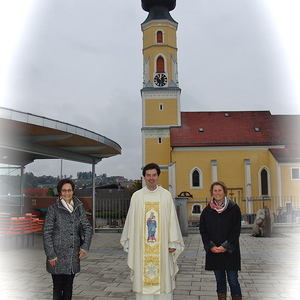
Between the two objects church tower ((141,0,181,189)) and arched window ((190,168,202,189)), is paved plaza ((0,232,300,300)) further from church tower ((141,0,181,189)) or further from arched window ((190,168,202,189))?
church tower ((141,0,181,189))

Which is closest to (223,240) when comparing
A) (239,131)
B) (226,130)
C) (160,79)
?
(226,130)

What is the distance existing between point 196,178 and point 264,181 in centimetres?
662

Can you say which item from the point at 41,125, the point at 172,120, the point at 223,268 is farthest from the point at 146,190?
the point at 172,120

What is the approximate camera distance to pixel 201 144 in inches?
1428

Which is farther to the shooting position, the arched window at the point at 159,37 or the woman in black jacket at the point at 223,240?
the arched window at the point at 159,37

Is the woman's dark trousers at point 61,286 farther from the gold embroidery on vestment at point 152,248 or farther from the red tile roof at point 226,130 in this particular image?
the red tile roof at point 226,130

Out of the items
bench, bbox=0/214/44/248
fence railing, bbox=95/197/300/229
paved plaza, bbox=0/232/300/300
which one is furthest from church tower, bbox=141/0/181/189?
paved plaza, bbox=0/232/300/300

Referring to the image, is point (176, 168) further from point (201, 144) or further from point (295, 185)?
point (295, 185)

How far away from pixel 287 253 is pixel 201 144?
84.9 ft

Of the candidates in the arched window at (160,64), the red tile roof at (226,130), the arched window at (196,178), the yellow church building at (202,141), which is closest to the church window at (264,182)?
the yellow church building at (202,141)

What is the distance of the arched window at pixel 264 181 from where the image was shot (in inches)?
1410

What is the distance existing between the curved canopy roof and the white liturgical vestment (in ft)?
16.4

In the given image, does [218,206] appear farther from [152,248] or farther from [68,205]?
[68,205]

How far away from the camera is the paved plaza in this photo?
6213mm
